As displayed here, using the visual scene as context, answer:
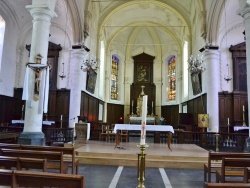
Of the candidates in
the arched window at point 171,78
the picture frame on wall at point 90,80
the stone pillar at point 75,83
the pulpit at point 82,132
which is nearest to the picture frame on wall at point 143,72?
the arched window at point 171,78

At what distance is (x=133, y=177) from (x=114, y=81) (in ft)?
53.0

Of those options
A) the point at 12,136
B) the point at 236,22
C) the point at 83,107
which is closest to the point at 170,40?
the point at 236,22

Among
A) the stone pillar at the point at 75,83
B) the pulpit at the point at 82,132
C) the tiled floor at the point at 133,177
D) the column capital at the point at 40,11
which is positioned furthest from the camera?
the stone pillar at the point at 75,83

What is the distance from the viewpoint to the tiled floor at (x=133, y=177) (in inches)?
157

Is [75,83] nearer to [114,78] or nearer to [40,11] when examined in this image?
[40,11]

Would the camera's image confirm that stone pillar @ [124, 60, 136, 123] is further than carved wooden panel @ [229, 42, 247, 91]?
Yes

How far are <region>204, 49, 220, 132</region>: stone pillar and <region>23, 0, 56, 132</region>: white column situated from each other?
753 centimetres

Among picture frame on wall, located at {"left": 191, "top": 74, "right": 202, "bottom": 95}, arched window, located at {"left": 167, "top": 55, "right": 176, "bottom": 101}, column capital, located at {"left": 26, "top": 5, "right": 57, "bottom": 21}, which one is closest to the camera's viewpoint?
column capital, located at {"left": 26, "top": 5, "right": 57, "bottom": 21}

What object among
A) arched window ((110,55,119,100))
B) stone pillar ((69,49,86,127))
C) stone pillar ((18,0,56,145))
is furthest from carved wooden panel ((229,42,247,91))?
arched window ((110,55,119,100))

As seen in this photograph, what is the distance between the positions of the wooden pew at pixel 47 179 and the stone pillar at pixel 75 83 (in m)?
9.70

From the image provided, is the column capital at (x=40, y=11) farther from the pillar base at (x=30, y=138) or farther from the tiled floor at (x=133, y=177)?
the tiled floor at (x=133, y=177)

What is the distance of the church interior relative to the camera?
6660 millimetres

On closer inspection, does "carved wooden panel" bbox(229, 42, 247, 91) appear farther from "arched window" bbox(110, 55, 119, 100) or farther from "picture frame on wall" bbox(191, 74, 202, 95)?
"arched window" bbox(110, 55, 119, 100)

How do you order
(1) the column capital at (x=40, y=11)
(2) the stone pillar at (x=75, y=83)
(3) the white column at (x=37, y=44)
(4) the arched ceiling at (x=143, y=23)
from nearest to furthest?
(3) the white column at (x=37, y=44) → (1) the column capital at (x=40, y=11) → (2) the stone pillar at (x=75, y=83) → (4) the arched ceiling at (x=143, y=23)
